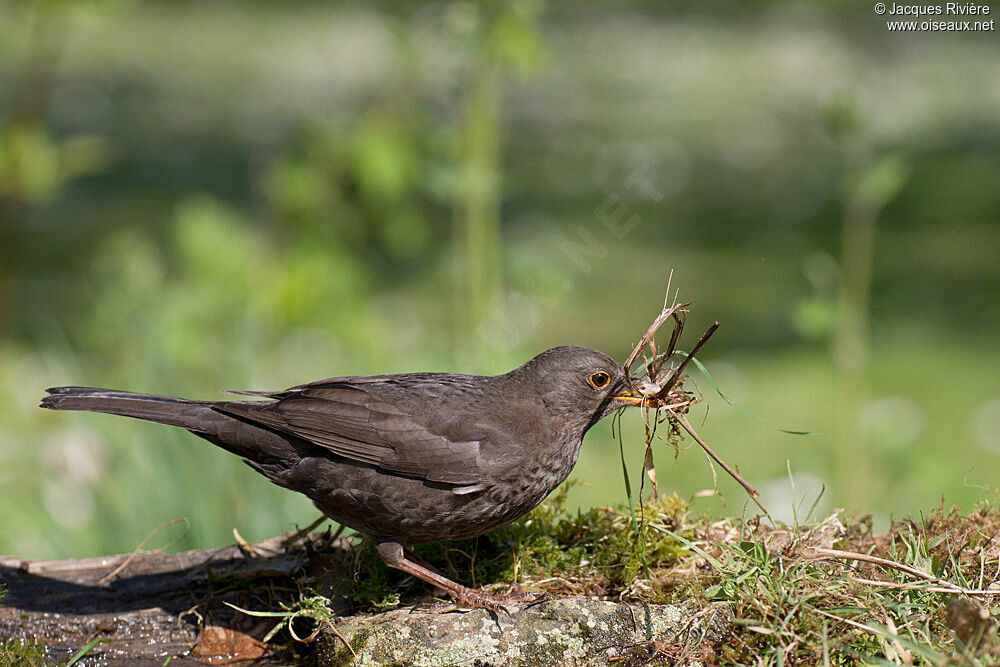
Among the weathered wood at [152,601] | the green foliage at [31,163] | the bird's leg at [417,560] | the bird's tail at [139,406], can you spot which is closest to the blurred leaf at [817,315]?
the bird's leg at [417,560]

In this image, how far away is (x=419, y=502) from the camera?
115 inches

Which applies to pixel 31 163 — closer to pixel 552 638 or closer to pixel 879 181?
pixel 552 638

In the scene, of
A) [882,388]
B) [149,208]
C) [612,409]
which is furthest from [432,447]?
[149,208]

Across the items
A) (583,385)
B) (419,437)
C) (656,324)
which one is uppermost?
(656,324)

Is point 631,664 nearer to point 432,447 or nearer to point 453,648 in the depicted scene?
point 453,648

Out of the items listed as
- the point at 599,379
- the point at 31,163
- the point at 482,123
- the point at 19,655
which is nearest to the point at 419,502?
the point at 599,379

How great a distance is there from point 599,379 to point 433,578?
0.81 metres

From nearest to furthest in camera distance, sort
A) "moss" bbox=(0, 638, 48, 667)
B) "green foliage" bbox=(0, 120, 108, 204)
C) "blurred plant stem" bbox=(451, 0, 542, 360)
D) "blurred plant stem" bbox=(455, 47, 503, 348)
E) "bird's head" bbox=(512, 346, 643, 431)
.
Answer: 1. "moss" bbox=(0, 638, 48, 667)
2. "bird's head" bbox=(512, 346, 643, 431)
3. "blurred plant stem" bbox=(451, 0, 542, 360)
4. "blurred plant stem" bbox=(455, 47, 503, 348)
5. "green foliage" bbox=(0, 120, 108, 204)

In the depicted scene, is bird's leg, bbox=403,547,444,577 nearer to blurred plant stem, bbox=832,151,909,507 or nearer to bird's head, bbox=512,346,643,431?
bird's head, bbox=512,346,643,431

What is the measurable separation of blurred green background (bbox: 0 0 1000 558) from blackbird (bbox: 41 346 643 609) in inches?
24.3

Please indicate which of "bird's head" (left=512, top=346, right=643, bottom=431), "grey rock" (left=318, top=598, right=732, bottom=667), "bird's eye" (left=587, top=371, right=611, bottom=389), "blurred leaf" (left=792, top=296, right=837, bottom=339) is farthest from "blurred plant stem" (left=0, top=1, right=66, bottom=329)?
"blurred leaf" (left=792, top=296, right=837, bottom=339)

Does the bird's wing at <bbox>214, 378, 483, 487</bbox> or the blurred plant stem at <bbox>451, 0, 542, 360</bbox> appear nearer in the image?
the bird's wing at <bbox>214, 378, 483, 487</bbox>

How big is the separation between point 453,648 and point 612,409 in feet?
3.14

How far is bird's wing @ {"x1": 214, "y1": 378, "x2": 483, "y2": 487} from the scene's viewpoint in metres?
2.98
